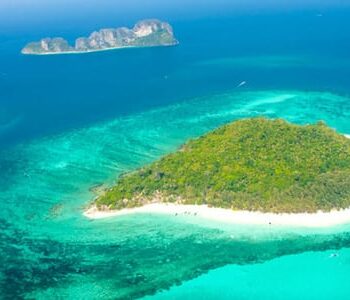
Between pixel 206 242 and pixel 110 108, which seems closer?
pixel 206 242

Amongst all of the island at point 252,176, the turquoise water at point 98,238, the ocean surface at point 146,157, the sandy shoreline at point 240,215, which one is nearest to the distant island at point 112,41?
the ocean surface at point 146,157

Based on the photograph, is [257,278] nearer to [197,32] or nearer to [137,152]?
[137,152]

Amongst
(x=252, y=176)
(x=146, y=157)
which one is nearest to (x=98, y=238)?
(x=252, y=176)

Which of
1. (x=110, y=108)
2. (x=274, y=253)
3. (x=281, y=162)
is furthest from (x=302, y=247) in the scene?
(x=110, y=108)

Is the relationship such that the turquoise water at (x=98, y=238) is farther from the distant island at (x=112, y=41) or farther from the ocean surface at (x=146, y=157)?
the distant island at (x=112, y=41)

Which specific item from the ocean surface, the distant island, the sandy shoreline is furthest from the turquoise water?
the distant island

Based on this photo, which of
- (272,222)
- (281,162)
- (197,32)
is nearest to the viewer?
(272,222)
